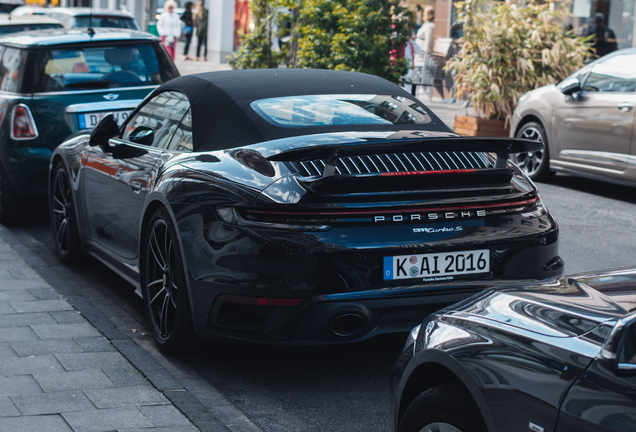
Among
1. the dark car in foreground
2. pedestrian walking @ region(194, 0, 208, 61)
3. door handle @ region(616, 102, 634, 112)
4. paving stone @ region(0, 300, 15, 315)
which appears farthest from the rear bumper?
pedestrian walking @ region(194, 0, 208, 61)

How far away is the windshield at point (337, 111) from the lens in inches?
179

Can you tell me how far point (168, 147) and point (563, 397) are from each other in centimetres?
323

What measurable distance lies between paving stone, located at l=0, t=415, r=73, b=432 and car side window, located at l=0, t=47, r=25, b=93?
4891mm

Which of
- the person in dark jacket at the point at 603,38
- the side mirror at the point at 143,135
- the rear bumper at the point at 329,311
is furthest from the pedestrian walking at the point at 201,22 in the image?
the rear bumper at the point at 329,311

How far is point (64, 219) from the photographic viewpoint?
6.43 metres

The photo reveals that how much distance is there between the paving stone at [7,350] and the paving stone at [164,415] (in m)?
1.04

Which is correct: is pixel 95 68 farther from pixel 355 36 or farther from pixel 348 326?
pixel 348 326

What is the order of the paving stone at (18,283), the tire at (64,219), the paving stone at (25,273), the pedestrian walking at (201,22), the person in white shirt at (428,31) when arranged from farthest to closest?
the pedestrian walking at (201,22) → the person in white shirt at (428,31) → the tire at (64,219) → the paving stone at (25,273) → the paving stone at (18,283)

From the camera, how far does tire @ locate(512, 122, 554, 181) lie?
10.3 m

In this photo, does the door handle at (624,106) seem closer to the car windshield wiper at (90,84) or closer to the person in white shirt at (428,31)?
the car windshield wiper at (90,84)

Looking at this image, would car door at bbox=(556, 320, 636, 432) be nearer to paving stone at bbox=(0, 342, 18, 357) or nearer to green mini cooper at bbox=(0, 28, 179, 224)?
paving stone at bbox=(0, 342, 18, 357)

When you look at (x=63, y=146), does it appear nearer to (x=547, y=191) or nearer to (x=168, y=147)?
(x=168, y=147)

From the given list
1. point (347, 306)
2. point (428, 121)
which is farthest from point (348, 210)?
point (428, 121)

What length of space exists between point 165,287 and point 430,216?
1.50m
